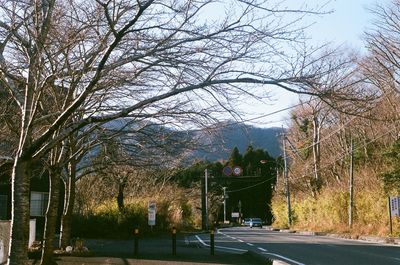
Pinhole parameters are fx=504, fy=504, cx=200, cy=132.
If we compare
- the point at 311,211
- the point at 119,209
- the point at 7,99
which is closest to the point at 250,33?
the point at 7,99

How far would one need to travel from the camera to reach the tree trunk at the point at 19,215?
8172 millimetres

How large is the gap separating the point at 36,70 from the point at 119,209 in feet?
81.6

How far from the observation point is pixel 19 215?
823 cm

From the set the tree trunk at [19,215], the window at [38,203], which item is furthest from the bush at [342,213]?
the tree trunk at [19,215]

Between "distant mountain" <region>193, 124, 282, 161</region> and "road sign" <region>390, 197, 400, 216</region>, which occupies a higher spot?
"distant mountain" <region>193, 124, 282, 161</region>

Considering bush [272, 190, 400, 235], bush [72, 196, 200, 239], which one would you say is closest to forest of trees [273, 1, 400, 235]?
bush [272, 190, 400, 235]

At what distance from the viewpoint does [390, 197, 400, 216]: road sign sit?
25.5 metres

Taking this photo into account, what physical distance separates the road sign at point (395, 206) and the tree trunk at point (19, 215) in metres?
21.5

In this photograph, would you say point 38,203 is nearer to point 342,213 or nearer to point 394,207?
point 394,207

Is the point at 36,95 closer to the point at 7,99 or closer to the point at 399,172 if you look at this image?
the point at 7,99

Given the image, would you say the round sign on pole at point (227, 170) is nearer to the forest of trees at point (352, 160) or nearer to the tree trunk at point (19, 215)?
the forest of trees at point (352, 160)

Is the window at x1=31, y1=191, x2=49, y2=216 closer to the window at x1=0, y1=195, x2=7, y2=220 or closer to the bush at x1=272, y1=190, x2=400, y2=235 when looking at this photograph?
the window at x1=0, y1=195, x2=7, y2=220

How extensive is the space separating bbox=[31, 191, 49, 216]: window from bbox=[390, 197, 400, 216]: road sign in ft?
66.5

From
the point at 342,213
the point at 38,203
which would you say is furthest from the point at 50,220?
the point at 342,213
